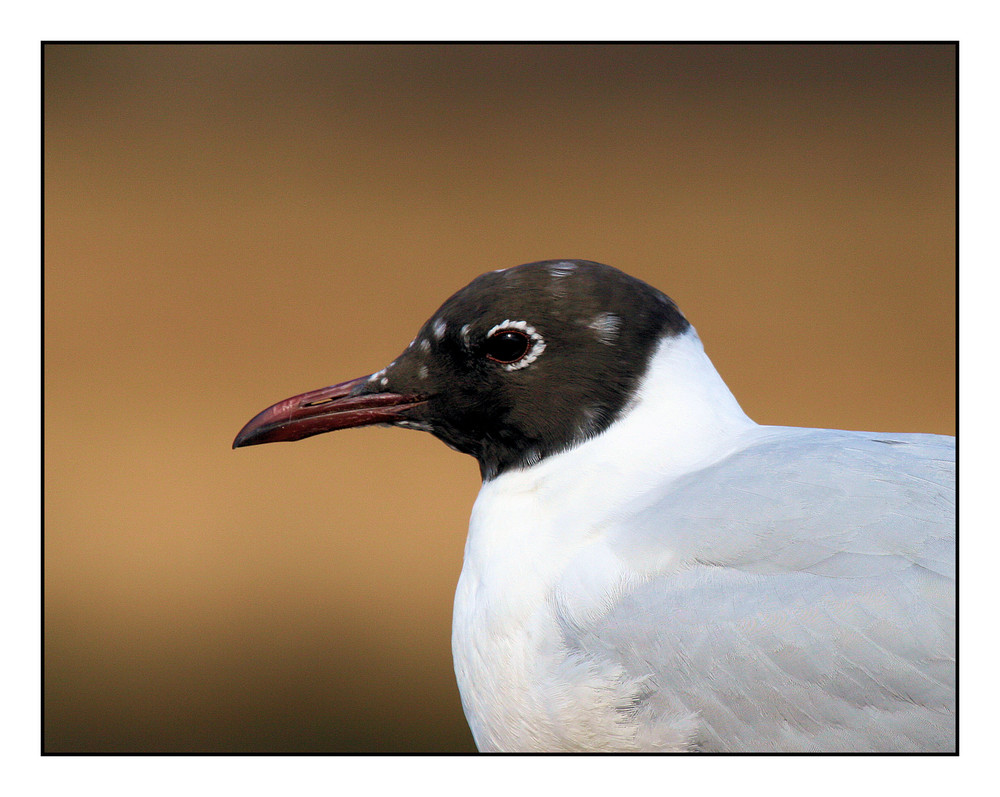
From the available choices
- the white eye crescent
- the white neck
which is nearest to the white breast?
the white neck

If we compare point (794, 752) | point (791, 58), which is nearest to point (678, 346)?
point (794, 752)

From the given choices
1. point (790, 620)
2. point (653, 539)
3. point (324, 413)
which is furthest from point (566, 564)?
point (324, 413)

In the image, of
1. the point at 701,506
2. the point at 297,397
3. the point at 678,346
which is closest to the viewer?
the point at 701,506

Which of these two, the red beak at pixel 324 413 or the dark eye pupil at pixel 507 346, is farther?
the red beak at pixel 324 413

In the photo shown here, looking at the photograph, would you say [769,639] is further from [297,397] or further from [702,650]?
[297,397]

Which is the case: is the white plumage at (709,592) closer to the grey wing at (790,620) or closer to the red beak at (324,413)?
the grey wing at (790,620)

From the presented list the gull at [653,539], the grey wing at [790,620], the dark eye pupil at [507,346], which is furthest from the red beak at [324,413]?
the grey wing at [790,620]

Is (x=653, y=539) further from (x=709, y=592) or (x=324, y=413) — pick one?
(x=324, y=413)

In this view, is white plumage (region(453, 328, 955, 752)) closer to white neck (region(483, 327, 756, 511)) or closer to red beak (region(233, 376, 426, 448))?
white neck (region(483, 327, 756, 511))
